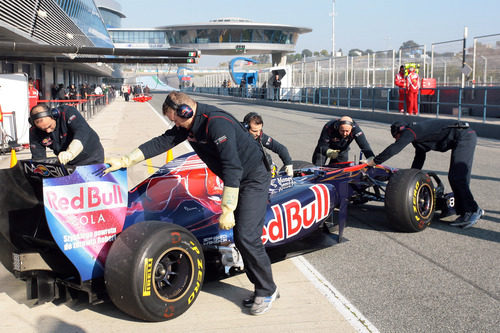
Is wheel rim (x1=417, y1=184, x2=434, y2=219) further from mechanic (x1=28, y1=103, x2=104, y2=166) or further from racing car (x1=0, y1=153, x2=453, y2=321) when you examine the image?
mechanic (x1=28, y1=103, x2=104, y2=166)

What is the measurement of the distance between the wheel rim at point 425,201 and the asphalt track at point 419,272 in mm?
231

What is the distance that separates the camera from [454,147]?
258 inches

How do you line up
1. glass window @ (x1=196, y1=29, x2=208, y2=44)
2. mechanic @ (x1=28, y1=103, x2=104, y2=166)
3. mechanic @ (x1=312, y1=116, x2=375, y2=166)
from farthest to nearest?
glass window @ (x1=196, y1=29, x2=208, y2=44) < mechanic @ (x1=312, y1=116, x2=375, y2=166) < mechanic @ (x1=28, y1=103, x2=104, y2=166)

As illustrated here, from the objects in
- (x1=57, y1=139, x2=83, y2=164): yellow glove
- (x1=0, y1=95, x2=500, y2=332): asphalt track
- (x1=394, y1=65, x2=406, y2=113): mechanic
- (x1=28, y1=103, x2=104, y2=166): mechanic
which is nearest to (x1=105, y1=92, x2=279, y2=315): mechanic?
(x1=0, y1=95, x2=500, y2=332): asphalt track

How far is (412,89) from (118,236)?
1894cm

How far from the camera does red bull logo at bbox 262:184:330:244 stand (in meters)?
4.86

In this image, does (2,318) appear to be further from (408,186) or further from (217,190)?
(408,186)

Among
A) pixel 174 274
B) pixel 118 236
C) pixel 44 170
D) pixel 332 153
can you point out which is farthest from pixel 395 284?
pixel 332 153

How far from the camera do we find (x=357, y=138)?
7145 mm

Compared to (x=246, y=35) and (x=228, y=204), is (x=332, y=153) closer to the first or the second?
(x=228, y=204)

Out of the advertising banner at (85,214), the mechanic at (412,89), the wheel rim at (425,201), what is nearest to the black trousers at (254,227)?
the advertising banner at (85,214)

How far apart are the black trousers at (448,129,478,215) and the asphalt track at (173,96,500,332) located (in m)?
0.29

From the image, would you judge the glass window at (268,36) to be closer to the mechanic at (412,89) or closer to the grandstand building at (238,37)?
the grandstand building at (238,37)

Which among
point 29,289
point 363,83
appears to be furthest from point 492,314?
point 363,83
